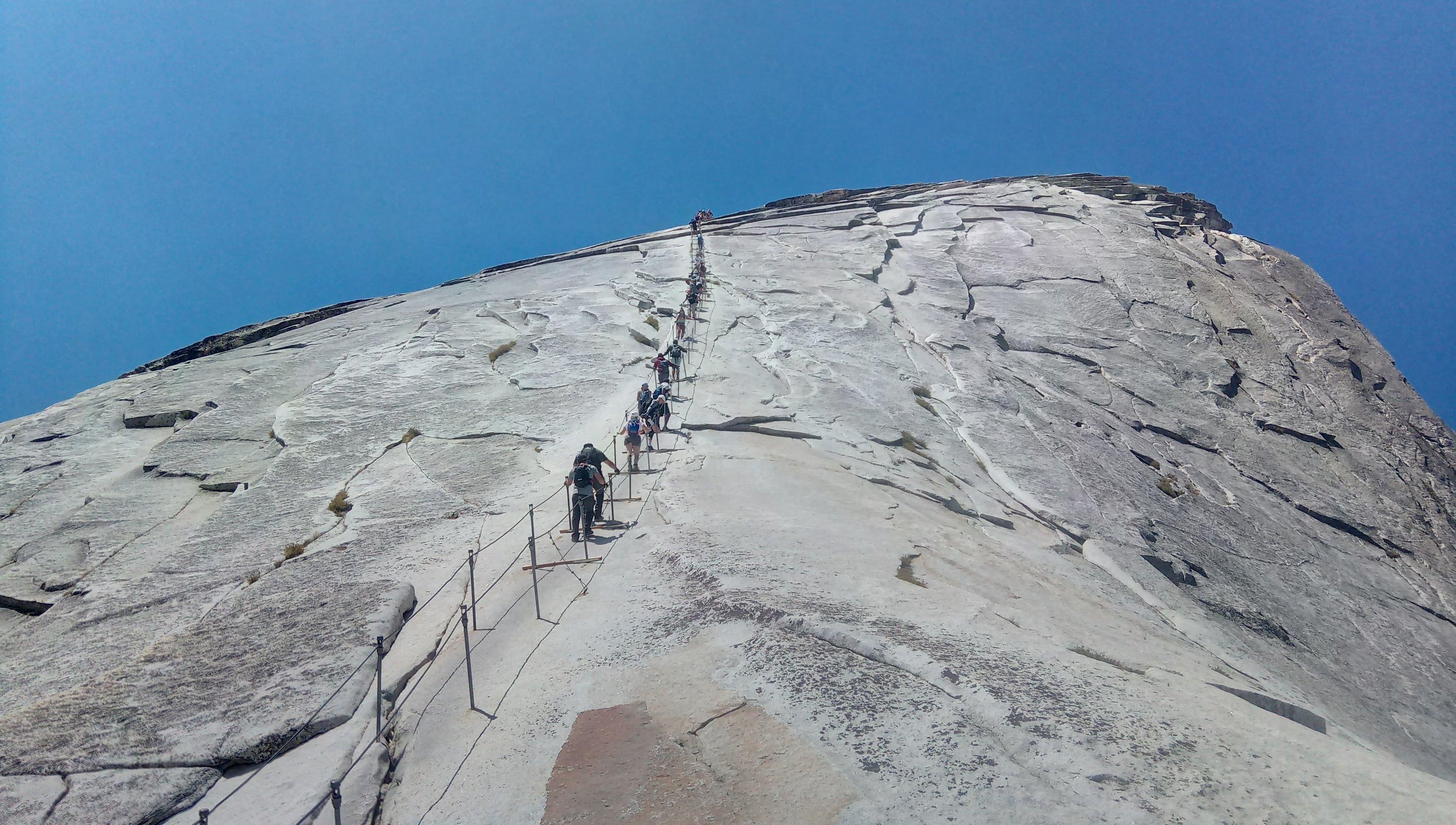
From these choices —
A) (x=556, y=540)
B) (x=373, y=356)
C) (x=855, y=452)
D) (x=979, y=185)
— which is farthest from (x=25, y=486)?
(x=979, y=185)

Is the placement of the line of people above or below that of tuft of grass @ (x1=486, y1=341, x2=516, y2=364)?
below

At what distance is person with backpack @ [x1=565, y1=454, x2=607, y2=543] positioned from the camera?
12.4 meters

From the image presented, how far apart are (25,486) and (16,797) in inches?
509

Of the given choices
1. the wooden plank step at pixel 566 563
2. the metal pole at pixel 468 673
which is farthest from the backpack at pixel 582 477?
the metal pole at pixel 468 673

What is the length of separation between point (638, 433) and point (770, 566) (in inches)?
217

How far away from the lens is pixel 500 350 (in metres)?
24.1

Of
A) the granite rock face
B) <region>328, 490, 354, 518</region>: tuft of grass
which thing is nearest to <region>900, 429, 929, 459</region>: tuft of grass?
the granite rock face

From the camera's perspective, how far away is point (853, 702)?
24.0 feet

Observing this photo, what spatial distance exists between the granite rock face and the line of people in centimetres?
48

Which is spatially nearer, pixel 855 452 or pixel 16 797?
pixel 16 797

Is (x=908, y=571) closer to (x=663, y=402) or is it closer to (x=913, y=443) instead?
(x=663, y=402)

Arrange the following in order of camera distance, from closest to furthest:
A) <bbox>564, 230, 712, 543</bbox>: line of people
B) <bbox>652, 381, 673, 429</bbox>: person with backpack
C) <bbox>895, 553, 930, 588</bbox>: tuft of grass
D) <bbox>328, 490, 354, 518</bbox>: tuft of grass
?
<bbox>895, 553, 930, 588</bbox>: tuft of grass, <bbox>564, 230, 712, 543</bbox>: line of people, <bbox>328, 490, 354, 518</bbox>: tuft of grass, <bbox>652, 381, 673, 429</bbox>: person with backpack

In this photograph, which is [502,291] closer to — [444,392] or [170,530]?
[444,392]

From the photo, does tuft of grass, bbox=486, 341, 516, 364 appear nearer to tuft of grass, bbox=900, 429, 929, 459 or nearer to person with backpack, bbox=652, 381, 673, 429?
person with backpack, bbox=652, 381, 673, 429
